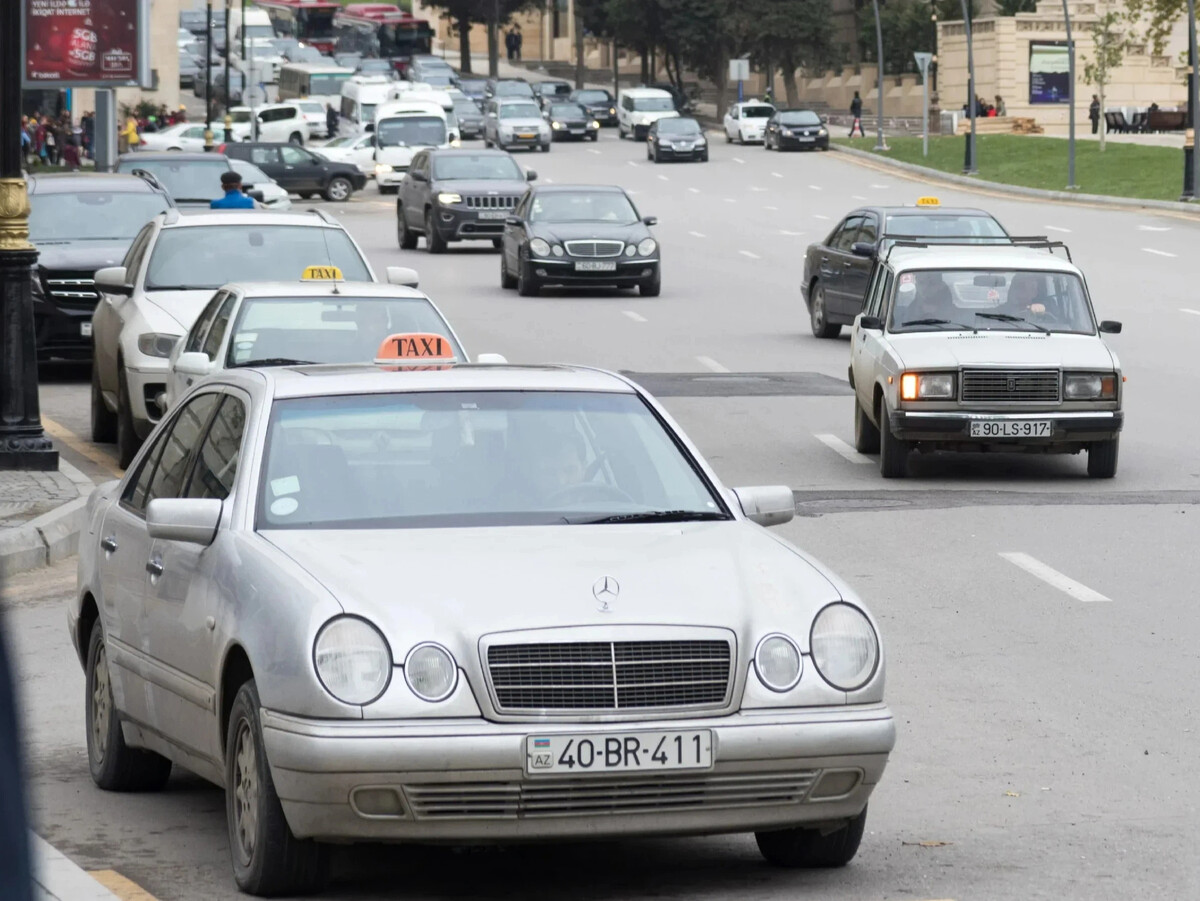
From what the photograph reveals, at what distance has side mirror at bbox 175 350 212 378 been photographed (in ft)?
43.2

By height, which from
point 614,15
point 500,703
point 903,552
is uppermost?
point 614,15

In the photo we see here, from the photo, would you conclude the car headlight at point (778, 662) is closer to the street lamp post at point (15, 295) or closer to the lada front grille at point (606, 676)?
the lada front grille at point (606, 676)

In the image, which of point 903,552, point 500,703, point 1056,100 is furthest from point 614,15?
point 500,703

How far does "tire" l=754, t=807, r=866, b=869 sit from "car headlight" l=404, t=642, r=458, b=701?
44.7 inches

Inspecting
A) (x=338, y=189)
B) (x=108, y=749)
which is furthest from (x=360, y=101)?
(x=108, y=749)

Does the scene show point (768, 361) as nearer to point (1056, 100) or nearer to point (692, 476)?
point (692, 476)

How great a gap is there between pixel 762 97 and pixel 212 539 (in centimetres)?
11988

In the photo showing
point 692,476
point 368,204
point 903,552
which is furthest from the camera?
point 368,204

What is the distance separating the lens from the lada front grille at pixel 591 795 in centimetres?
536

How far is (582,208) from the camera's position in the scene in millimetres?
33188

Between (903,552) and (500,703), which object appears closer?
(500,703)

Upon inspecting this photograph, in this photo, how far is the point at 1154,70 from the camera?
100 meters

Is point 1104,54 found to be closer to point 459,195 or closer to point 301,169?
point 301,169

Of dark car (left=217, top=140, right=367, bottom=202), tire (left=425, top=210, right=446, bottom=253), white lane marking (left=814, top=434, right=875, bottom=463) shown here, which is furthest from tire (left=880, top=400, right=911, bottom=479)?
dark car (left=217, top=140, right=367, bottom=202)
